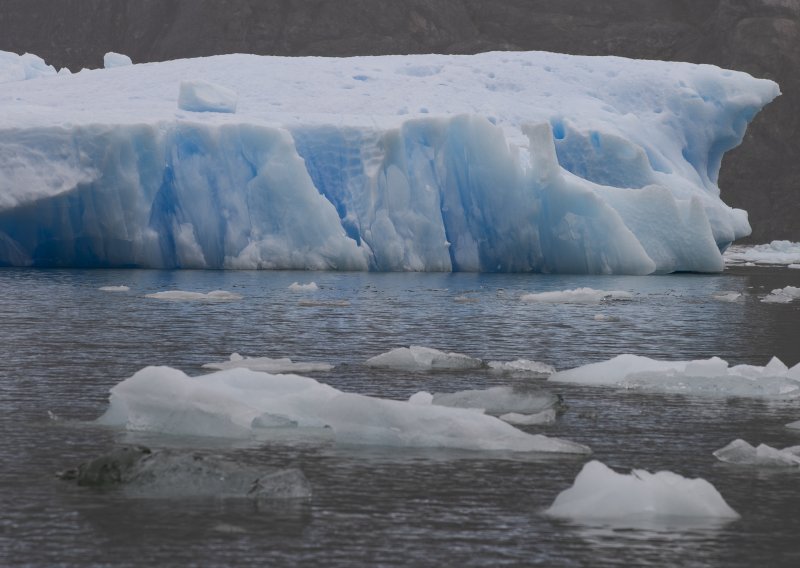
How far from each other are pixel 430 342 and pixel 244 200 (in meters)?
13.1

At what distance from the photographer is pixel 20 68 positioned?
37.8m

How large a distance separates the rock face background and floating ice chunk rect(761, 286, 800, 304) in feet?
128

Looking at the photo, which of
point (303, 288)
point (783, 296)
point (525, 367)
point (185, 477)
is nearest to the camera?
point (185, 477)

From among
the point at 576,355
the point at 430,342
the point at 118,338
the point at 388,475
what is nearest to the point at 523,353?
the point at 576,355

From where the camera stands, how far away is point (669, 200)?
86.5ft

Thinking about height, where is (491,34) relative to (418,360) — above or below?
above

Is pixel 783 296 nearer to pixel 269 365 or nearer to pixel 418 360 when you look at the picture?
pixel 418 360

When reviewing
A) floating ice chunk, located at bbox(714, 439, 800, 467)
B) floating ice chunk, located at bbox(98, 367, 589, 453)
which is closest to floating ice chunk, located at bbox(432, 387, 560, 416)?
floating ice chunk, located at bbox(98, 367, 589, 453)

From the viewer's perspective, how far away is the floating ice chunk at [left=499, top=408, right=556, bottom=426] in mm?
8219

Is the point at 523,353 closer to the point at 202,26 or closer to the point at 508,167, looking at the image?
the point at 508,167

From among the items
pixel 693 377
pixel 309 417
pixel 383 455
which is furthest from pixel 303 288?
pixel 383 455

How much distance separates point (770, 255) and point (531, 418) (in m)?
39.1

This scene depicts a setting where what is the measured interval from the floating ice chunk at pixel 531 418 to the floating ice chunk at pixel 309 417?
63cm

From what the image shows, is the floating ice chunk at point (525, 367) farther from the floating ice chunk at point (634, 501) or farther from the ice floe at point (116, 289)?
the ice floe at point (116, 289)
